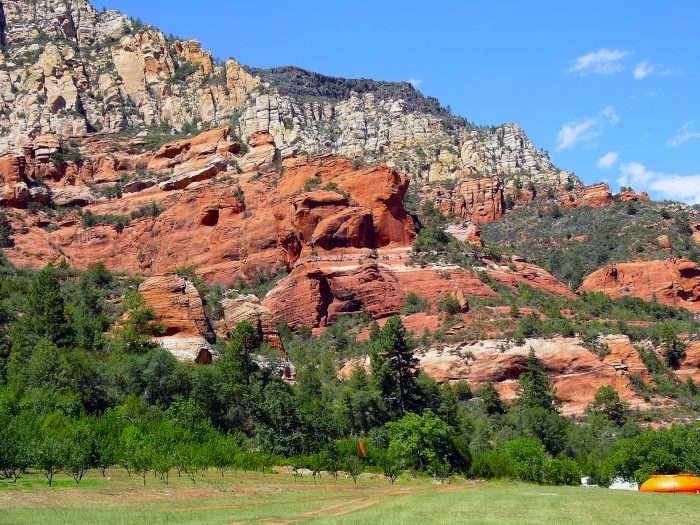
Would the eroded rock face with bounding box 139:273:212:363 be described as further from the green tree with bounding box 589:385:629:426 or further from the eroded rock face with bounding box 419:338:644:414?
the green tree with bounding box 589:385:629:426

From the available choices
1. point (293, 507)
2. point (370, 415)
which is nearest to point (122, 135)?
point (370, 415)

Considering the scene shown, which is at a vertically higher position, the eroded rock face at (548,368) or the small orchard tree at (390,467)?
the eroded rock face at (548,368)

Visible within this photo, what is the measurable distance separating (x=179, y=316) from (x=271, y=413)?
22.2 m

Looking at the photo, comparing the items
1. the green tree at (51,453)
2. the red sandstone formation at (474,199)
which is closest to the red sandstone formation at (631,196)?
the red sandstone formation at (474,199)

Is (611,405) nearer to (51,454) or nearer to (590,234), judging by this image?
(51,454)

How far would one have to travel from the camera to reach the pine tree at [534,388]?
258 ft

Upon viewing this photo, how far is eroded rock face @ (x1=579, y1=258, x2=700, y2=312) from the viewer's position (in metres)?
124

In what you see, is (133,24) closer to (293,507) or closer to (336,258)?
(336,258)

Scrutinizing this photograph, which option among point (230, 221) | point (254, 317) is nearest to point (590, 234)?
point (230, 221)

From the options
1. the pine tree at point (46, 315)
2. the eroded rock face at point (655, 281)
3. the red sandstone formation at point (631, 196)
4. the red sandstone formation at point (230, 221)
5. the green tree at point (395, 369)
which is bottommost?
the green tree at point (395, 369)

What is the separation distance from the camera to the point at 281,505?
1491 inches

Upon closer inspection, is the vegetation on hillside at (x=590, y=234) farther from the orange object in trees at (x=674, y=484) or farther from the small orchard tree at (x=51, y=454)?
the small orchard tree at (x=51, y=454)

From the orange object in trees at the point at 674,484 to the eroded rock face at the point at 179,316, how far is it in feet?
160

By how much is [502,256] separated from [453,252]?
39.2ft
